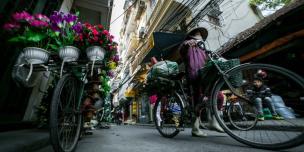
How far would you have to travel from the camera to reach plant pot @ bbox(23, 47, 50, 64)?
2092 millimetres

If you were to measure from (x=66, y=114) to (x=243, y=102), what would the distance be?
173 centimetres

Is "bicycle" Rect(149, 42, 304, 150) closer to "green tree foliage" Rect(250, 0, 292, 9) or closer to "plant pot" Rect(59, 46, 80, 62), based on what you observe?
"plant pot" Rect(59, 46, 80, 62)

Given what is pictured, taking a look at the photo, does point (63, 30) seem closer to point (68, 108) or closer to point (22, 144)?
point (68, 108)

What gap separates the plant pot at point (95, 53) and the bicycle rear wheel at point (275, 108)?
1270mm

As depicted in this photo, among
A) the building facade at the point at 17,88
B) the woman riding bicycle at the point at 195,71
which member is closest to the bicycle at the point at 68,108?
the building facade at the point at 17,88

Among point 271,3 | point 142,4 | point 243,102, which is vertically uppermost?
point 142,4

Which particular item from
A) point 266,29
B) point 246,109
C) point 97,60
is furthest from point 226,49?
point 97,60

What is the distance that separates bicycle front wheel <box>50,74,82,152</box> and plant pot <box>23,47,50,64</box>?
40cm

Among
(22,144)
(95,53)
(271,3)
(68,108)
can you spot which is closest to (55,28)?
(95,53)

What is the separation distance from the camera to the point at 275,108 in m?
1.99

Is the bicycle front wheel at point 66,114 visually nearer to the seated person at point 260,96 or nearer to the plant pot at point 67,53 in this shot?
the plant pot at point 67,53

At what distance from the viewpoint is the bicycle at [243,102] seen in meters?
1.67

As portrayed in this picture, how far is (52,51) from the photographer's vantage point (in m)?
2.33

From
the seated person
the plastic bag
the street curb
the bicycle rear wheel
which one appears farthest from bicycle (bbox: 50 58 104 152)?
the seated person
